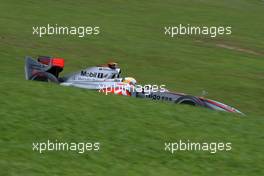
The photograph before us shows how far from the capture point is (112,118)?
8.91 m

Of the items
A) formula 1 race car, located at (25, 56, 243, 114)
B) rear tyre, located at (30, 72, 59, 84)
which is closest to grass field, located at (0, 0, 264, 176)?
formula 1 race car, located at (25, 56, 243, 114)

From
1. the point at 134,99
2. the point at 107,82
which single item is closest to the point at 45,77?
the point at 107,82

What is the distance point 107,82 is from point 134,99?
3821mm

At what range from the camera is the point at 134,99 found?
10.5 metres

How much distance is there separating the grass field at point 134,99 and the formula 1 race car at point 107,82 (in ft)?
8.57

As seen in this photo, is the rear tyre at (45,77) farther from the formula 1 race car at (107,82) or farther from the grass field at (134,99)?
the grass field at (134,99)

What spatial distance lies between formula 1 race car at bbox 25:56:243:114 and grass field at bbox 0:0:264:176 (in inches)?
103

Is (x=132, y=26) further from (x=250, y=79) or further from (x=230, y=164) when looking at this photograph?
(x=230, y=164)

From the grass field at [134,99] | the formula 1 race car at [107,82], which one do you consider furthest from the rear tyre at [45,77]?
the grass field at [134,99]

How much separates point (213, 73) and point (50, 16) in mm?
14272

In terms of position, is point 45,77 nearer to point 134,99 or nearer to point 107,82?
point 107,82

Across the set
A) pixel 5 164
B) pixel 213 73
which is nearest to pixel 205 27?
pixel 213 73

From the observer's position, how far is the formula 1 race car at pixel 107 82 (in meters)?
13.5

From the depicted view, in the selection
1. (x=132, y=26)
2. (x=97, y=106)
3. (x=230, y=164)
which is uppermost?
(x=132, y=26)
